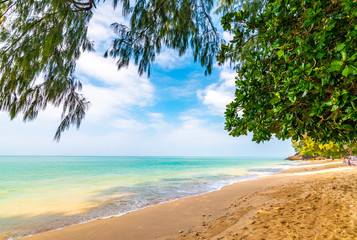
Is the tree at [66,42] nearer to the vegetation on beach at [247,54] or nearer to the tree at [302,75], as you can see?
the vegetation on beach at [247,54]

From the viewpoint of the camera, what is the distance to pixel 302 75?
131 centimetres

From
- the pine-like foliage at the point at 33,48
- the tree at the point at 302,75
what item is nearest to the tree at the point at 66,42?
the pine-like foliage at the point at 33,48

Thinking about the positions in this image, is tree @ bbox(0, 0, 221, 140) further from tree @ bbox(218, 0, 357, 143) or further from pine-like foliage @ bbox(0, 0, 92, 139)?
tree @ bbox(218, 0, 357, 143)

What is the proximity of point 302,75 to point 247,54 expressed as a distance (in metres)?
0.85

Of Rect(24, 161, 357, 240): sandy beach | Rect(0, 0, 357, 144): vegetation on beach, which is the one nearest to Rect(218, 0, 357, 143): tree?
Rect(0, 0, 357, 144): vegetation on beach

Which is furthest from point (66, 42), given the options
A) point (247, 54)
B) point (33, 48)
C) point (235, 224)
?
point (235, 224)

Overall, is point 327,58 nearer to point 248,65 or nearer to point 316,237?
point 248,65

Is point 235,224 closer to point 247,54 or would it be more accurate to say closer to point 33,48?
point 247,54

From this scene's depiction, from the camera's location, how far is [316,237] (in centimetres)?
226

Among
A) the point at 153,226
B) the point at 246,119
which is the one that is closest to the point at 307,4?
the point at 246,119

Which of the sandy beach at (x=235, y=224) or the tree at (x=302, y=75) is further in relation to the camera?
the sandy beach at (x=235, y=224)

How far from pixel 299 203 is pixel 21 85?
5290 millimetres

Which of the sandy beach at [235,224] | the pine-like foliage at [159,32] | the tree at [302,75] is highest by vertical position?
the pine-like foliage at [159,32]

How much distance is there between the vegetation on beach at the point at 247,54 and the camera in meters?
1.29
